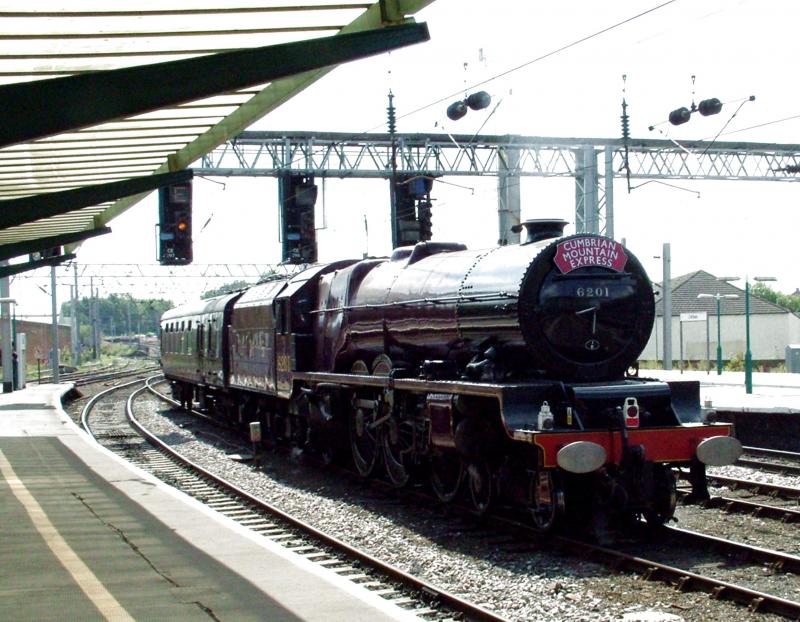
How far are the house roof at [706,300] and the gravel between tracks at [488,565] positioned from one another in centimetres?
4940

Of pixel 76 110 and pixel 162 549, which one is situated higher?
pixel 76 110

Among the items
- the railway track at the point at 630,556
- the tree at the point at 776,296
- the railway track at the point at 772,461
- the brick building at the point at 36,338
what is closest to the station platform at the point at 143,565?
the railway track at the point at 630,556

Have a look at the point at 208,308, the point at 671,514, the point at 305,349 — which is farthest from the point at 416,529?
the point at 208,308

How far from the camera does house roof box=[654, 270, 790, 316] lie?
61469 millimetres

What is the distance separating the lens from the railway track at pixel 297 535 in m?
7.72

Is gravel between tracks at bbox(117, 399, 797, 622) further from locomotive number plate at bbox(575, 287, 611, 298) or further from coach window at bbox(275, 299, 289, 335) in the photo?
coach window at bbox(275, 299, 289, 335)

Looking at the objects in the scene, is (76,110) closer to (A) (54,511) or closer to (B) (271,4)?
(B) (271,4)

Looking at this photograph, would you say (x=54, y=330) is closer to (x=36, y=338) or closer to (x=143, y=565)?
(x=143, y=565)

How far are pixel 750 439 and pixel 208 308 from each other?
1297 centimetres

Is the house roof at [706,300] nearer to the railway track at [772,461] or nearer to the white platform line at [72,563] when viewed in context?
the railway track at [772,461]

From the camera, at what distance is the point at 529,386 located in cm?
981

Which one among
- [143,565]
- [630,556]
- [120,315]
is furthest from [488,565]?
[120,315]

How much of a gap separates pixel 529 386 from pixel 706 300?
57.0 meters

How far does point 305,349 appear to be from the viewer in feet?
52.6
